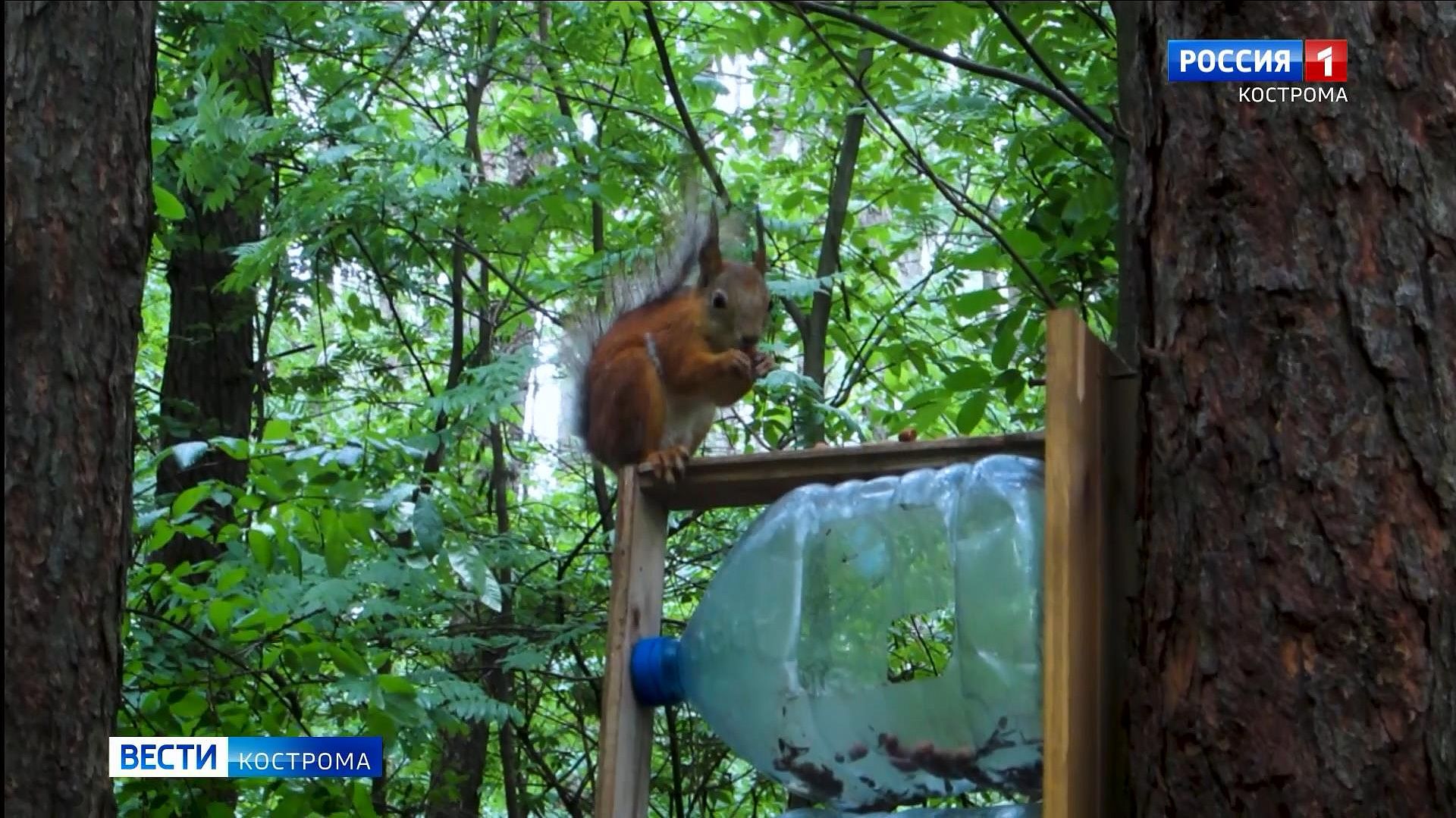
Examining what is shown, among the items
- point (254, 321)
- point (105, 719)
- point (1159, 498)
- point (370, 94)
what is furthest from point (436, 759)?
point (1159, 498)

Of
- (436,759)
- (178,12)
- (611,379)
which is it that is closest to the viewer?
(611,379)

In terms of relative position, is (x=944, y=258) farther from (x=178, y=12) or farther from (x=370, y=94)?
(x=178, y=12)

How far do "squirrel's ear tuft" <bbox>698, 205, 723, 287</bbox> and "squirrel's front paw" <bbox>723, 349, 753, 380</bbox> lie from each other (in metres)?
0.27

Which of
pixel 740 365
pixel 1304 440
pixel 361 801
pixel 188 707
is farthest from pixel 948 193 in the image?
pixel 1304 440

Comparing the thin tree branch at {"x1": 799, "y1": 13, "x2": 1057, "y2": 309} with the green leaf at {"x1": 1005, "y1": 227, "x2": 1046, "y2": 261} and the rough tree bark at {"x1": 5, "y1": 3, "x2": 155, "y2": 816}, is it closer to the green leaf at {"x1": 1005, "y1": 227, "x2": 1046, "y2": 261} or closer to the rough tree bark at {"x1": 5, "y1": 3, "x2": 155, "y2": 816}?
the green leaf at {"x1": 1005, "y1": 227, "x2": 1046, "y2": 261}

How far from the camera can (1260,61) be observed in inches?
51.4

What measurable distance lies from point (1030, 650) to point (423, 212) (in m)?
2.82

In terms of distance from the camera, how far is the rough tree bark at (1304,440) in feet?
3.90

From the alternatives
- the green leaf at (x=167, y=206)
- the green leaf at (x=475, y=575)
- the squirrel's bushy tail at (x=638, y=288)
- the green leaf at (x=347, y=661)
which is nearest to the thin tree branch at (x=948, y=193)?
the squirrel's bushy tail at (x=638, y=288)

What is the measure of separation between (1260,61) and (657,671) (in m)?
0.95

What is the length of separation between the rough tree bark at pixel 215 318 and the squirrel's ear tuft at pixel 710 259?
6.74 feet

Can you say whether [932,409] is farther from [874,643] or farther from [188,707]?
[188,707]

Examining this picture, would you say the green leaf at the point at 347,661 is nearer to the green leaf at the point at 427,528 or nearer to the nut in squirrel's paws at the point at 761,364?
the green leaf at the point at 427,528

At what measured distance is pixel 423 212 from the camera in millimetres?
3980
